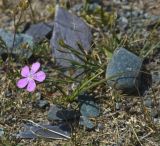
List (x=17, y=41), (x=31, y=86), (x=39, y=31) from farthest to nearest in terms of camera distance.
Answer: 1. (x=39, y=31)
2. (x=17, y=41)
3. (x=31, y=86)

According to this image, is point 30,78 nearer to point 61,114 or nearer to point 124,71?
point 61,114

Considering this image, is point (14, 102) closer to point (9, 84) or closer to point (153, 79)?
point (9, 84)

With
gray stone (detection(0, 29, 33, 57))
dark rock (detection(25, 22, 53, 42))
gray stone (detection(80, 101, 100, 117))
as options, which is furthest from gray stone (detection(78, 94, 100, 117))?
dark rock (detection(25, 22, 53, 42))

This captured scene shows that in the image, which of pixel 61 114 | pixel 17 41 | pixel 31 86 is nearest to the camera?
pixel 31 86

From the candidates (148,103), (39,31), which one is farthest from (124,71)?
(39,31)

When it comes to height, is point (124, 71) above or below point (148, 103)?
above

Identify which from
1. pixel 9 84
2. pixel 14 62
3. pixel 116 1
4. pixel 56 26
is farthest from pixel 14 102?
pixel 116 1
